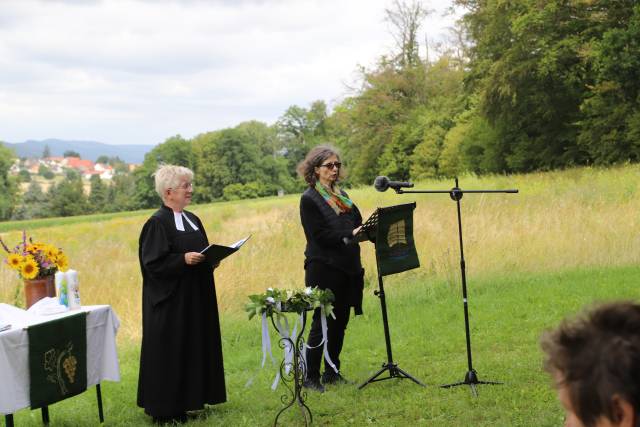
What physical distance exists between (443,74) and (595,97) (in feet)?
64.6

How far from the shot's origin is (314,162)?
6348 millimetres

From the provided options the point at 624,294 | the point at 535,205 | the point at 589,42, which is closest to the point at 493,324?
the point at 624,294

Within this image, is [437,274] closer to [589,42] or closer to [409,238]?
[409,238]

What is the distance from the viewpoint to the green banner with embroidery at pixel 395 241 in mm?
5906

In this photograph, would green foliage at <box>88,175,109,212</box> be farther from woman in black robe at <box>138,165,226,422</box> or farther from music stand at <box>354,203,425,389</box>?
music stand at <box>354,203,425,389</box>

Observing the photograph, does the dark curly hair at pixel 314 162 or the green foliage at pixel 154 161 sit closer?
the dark curly hair at pixel 314 162

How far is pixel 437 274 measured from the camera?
38.7 feet

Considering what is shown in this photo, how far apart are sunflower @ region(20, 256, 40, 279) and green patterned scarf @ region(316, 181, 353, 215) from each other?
246 cm

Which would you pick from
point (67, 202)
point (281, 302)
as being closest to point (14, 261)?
point (281, 302)

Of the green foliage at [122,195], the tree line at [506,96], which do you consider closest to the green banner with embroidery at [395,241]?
the tree line at [506,96]

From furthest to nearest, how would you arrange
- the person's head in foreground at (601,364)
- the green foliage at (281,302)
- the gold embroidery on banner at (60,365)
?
1. the gold embroidery on banner at (60,365)
2. the green foliage at (281,302)
3. the person's head in foreground at (601,364)

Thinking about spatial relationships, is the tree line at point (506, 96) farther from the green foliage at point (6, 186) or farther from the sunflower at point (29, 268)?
the green foliage at point (6, 186)

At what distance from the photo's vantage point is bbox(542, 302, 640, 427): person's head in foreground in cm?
151

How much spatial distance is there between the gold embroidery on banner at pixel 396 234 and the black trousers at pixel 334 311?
1.95ft
